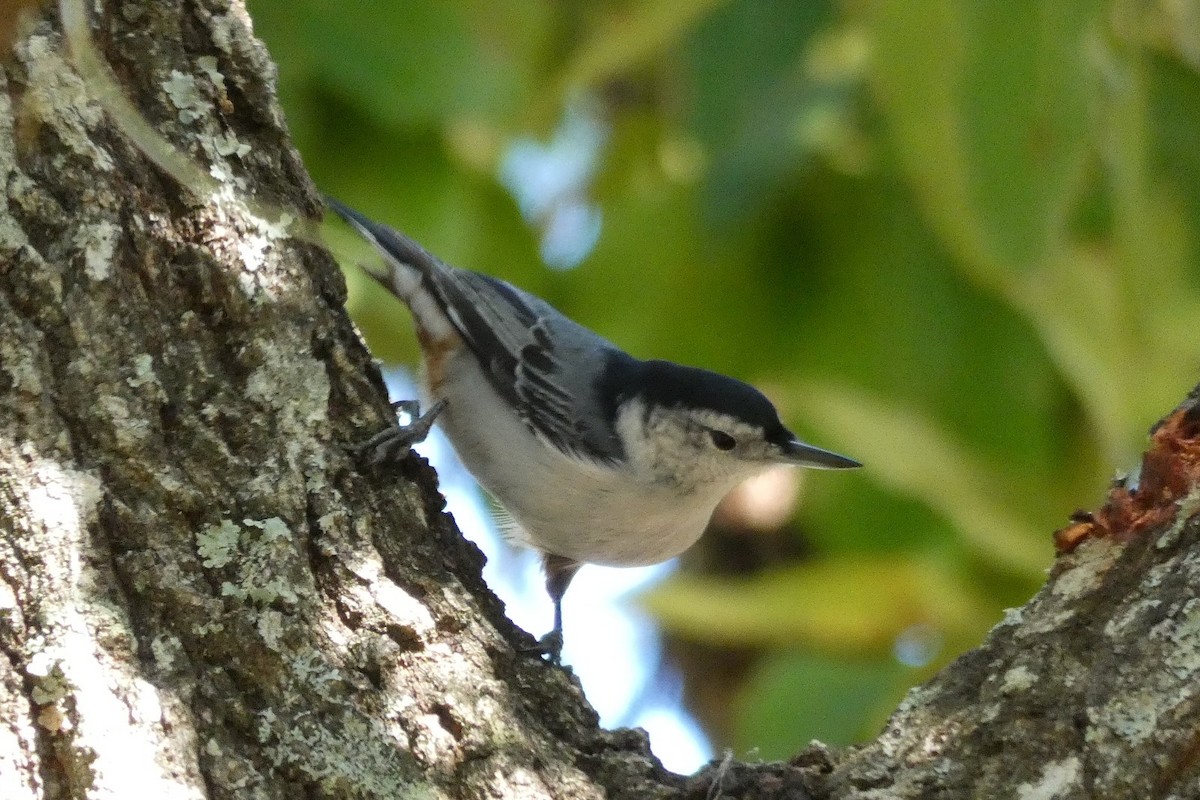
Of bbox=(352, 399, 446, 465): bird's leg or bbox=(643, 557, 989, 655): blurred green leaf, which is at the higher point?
bbox=(643, 557, 989, 655): blurred green leaf

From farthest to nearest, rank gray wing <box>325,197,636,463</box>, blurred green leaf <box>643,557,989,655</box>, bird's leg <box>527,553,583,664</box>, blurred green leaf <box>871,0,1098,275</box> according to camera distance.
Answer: blurred green leaf <box>643,557,989,655</box> → bird's leg <box>527,553,583,664</box> → gray wing <box>325,197,636,463</box> → blurred green leaf <box>871,0,1098,275</box>

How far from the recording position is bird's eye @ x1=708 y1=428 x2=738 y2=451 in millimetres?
3139

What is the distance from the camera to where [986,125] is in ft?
6.82

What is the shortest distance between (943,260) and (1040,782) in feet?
5.63

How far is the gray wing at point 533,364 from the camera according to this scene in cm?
304

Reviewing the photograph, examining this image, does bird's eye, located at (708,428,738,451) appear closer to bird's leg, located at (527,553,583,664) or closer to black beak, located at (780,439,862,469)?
black beak, located at (780,439,862,469)

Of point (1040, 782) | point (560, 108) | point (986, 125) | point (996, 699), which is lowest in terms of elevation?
point (1040, 782)

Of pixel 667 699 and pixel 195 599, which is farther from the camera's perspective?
pixel 667 699

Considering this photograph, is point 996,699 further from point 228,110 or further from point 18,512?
point 228,110

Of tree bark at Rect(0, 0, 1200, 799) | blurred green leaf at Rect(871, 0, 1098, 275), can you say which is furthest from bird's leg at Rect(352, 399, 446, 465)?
blurred green leaf at Rect(871, 0, 1098, 275)

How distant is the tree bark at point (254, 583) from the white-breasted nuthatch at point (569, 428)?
89 cm

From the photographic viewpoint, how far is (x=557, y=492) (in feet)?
9.60

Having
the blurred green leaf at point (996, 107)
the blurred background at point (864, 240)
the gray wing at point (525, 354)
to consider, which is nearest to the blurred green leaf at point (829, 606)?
the blurred background at point (864, 240)

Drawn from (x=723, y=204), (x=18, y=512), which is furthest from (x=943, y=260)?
(x=18, y=512)
